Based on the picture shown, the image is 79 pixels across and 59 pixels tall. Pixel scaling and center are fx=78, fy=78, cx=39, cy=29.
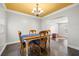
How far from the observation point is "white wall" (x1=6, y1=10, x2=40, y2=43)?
64.7 inches

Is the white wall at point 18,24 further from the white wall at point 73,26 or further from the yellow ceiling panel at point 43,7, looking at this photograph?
the white wall at point 73,26

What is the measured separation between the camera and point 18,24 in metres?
1.71

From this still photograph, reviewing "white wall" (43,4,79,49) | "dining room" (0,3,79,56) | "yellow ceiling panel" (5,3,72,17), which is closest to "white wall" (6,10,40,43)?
"dining room" (0,3,79,56)

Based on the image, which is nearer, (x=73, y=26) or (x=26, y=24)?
(x=26, y=24)

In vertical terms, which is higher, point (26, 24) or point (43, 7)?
point (43, 7)

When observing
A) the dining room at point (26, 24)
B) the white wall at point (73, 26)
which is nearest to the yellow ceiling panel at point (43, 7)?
the dining room at point (26, 24)

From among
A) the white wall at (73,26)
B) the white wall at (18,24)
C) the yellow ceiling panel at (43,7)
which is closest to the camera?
the yellow ceiling panel at (43,7)

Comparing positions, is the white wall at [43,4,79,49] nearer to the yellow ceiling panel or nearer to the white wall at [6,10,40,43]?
the yellow ceiling panel

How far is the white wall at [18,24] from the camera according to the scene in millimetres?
1644

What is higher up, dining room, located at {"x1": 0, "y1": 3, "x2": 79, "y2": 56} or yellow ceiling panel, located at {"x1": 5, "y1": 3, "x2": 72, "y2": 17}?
yellow ceiling panel, located at {"x1": 5, "y1": 3, "x2": 72, "y2": 17}

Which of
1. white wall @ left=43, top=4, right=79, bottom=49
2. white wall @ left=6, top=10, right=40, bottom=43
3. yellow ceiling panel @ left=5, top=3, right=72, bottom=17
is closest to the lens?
yellow ceiling panel @ left=5, top=3, right=72, bottom=17

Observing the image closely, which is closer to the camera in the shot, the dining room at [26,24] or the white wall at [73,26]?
the dining room at [26,24]

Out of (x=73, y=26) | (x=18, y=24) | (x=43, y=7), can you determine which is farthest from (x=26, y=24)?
(x=73, y=26)

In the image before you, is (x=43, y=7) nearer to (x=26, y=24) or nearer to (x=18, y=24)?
(x=26, y=24)
